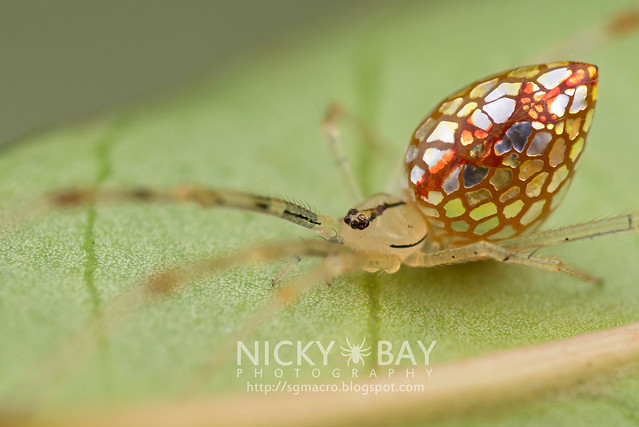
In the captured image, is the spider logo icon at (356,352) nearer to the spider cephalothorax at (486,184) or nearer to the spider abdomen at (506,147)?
the spider cephalothorax at (486,184)

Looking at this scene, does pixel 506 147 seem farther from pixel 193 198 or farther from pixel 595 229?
pixel 193 198

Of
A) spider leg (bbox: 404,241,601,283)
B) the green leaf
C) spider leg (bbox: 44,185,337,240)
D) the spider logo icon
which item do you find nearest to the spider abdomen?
spider leg (bbox: 404,241,601,283)

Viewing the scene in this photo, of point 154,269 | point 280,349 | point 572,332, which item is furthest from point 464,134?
point 154,269

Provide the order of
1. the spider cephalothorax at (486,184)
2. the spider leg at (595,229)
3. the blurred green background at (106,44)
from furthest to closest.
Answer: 1. the blurred green background at (106,44)
2. the spider leg at (595,229)
3. the spider cephalothorax at (486,184)

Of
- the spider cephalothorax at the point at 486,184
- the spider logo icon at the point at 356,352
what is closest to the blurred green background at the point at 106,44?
the spider cephalothorax at the point at 486,184

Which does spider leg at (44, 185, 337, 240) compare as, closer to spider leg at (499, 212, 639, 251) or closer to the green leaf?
the green leaf
